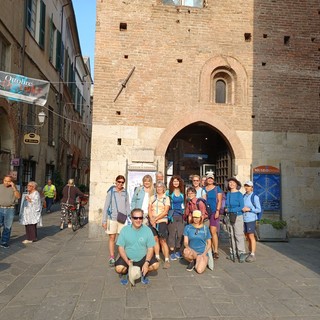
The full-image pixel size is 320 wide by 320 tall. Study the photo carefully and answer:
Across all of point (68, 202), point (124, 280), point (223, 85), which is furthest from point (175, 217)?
point (68, 202)

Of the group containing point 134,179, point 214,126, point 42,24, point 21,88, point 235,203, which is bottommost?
point 235,203

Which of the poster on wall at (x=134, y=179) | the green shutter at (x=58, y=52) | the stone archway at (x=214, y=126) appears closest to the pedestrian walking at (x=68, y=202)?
the poster on wall at (x=134, y=179)

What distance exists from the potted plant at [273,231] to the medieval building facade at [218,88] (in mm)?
884

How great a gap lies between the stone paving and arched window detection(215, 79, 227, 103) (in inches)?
184

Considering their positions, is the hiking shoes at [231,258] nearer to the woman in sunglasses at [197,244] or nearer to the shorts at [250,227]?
the shorts at [250,227]

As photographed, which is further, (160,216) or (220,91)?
(220,91)

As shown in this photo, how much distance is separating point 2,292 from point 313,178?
8.46 meters

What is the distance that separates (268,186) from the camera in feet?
32.1

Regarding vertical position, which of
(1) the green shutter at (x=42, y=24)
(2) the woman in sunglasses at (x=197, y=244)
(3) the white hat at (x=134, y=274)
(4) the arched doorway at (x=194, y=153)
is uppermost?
(1) the green shutter at (x=42, y=24)

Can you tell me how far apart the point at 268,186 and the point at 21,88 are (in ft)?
24.0

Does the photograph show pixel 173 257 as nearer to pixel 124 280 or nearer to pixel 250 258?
pixel 250 258

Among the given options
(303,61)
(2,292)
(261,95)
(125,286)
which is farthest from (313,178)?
(2,292)

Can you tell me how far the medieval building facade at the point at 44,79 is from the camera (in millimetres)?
13516

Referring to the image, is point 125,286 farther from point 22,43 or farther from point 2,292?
point 22,43
